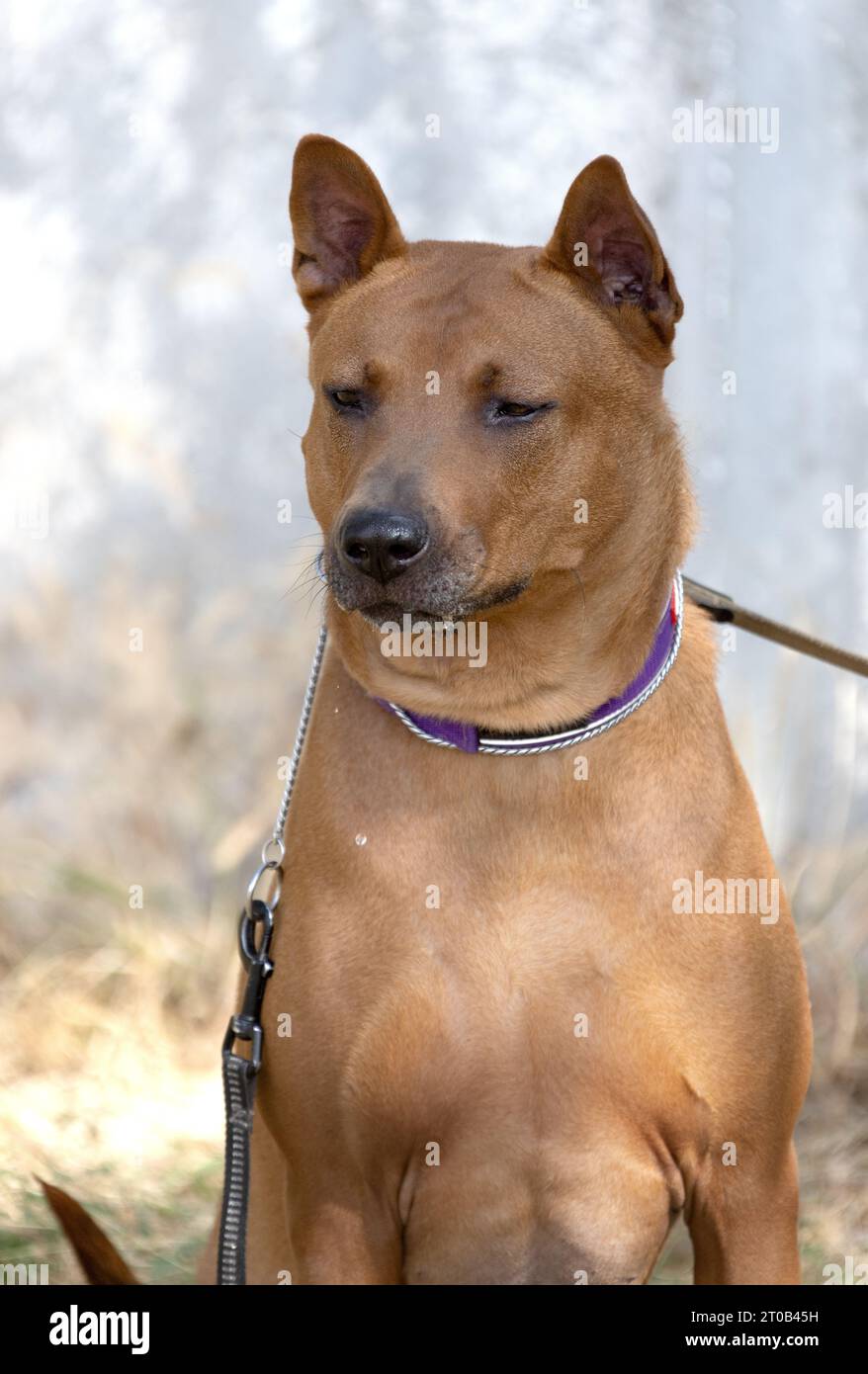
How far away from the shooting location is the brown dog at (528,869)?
9.37 feet

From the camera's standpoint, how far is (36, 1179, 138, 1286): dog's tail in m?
3.12

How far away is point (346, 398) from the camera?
3.00 meters

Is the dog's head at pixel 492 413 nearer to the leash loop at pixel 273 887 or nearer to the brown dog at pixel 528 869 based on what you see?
the brown dog at pixel 528 869

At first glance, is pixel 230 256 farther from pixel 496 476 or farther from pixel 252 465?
pixel 496 476

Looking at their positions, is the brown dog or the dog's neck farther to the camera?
the dog's neck

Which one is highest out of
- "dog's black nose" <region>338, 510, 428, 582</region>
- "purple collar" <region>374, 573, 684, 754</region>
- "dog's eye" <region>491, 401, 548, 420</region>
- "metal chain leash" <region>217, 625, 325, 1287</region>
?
"dog's eye" <region>491, 401, 548, 420</region>

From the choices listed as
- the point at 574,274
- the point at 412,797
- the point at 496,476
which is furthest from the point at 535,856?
the point at 574,274

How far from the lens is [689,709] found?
9.96 ft

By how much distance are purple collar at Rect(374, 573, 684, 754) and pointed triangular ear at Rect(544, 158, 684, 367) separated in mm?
549

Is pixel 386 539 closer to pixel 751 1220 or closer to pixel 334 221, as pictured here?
pixel 334 221

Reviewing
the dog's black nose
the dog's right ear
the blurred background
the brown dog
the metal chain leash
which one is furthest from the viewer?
the blurred background

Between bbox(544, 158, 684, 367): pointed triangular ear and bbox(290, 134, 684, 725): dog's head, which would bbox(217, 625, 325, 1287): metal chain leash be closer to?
bbox(290, 134, 684, 725): dog's head

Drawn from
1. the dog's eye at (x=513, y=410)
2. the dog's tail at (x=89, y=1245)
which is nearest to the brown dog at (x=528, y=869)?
the dog's eye at (x=513, y=410)

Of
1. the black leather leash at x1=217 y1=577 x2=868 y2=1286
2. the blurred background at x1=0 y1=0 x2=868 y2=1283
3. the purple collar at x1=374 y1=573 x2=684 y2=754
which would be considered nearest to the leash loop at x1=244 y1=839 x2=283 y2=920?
the black leather leash at x1=217 y1=577 x2=868 y2=1286
